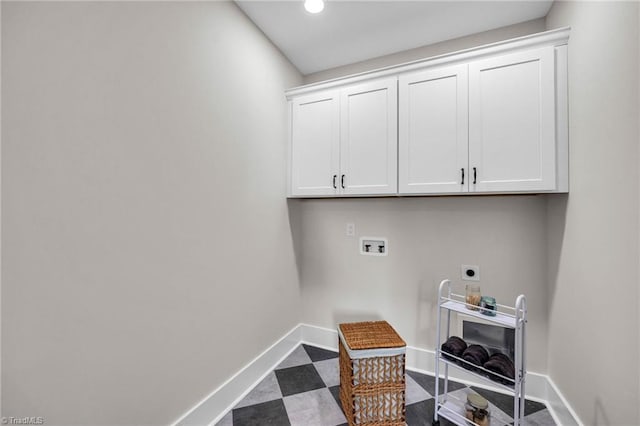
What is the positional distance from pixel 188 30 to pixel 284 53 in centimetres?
99

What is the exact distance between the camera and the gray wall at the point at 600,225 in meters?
1.02

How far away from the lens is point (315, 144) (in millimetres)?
2174

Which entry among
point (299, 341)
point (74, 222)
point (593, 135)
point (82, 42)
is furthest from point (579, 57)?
point (299, 341)

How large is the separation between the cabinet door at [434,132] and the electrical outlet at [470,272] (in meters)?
0.63

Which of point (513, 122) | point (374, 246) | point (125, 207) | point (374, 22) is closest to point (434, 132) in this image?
point (513, 122)

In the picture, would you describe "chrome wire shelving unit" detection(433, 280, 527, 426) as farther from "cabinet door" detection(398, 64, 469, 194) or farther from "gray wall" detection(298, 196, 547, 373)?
"cabinet door" detection(398, 64, 469, 194)

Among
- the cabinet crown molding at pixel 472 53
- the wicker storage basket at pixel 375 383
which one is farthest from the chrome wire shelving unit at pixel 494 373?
the cabinet crown molding at pixel 472 53

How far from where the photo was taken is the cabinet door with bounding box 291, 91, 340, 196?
82.5 inches

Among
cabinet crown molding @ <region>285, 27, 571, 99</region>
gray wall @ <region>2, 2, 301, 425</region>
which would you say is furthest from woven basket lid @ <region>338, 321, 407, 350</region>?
cabinet crown molding @ <region>285, 27, 571, 99</region>

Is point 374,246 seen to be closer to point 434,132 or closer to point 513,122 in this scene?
point 434,132

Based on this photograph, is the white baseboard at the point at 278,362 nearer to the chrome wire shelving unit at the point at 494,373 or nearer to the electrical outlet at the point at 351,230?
the chrome wire shelving unit at the point at 494,373

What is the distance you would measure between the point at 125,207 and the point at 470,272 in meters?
2.14

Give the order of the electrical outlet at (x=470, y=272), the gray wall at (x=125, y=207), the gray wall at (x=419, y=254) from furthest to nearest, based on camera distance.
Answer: the electrical outlet at (x=470, y=272), the gray wall at (x=419, y=254), the gray wall at (x=125, y=207)

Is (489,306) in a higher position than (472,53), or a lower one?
lower
